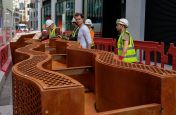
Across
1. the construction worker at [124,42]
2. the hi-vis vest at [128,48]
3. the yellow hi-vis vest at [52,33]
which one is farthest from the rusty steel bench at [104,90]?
the yellow hi-vis vest at [52,33]

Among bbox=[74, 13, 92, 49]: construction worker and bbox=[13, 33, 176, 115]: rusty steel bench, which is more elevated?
bbox=[74, 13, 92, 49]: construction worker

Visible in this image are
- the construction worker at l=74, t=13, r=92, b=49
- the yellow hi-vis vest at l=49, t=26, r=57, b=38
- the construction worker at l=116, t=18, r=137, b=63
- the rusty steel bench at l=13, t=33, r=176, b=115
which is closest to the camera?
the rusty steel bench at l=13, t=33, r=176, b=115

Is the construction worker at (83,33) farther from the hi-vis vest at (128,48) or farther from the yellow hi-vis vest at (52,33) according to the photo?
the yellow hi-vis vest at (52,33)

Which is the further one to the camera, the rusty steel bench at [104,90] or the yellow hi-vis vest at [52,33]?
the yellow hi-vis vest at [52,33]

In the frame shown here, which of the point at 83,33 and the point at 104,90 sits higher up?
the point at 83,33

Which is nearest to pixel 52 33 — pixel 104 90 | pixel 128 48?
pixel 128 48

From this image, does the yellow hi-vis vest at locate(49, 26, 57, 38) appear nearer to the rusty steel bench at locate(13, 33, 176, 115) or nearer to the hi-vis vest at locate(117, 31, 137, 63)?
the hi-vis vest at locate(117, 31, 137, 63)

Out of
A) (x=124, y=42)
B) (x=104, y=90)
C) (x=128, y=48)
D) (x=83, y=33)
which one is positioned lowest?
(x=104, y=90)

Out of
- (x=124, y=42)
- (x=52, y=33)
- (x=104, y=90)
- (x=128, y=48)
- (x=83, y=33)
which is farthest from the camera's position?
(x=52, y=33)

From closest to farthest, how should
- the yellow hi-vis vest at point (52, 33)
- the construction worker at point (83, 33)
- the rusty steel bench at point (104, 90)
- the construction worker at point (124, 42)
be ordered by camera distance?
the rusty steel bench at point (104, 90), the construction worker at point (124, 42), the construction worker at point (83, 33), the yellow hi-vis vest at point (52, 33)

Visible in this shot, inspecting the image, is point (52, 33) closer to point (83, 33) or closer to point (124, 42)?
point (83, 33)

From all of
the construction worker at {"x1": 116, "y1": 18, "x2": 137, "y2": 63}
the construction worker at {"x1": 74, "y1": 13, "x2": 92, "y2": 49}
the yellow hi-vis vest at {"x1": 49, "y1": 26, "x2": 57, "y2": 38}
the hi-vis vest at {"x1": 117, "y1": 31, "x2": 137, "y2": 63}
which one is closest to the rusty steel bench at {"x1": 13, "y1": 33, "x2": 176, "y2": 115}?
the construction worker at {"x1": 116, "y1": 18, "x2": 137, "y2": 63}

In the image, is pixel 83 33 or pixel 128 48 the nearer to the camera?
pixel 128 48

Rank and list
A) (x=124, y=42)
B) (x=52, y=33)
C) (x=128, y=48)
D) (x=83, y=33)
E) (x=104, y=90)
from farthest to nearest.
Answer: (x=52, y=33) → (x=83, y=33) → (x=128, y=48) → (x=124, y=42) → (x=104, y=90)
